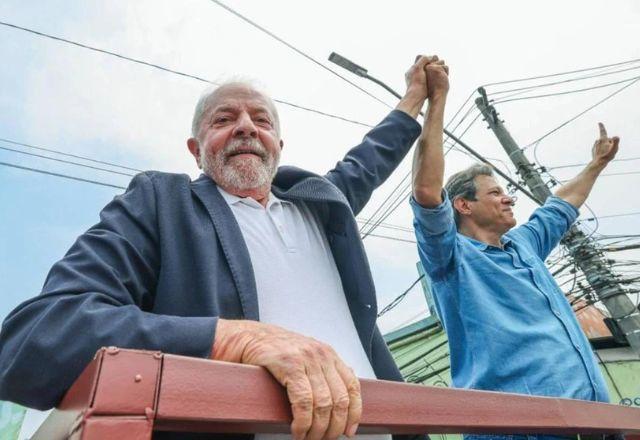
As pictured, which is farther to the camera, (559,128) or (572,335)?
(559,128)

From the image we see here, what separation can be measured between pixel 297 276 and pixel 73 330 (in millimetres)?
702

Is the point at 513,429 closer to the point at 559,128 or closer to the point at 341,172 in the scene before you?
the point at 341,172

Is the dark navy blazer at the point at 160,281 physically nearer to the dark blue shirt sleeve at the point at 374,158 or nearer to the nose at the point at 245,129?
the dark blue shirt sleeve at the point at 374,158

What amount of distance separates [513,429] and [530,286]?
1.30 meters

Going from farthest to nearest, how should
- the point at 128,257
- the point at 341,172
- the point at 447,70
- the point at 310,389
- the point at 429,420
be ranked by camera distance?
1. the point at 447,70
2. the point at 341,172
3. the point at 128,257
4. the point at 429,420
5. the point at 310,389

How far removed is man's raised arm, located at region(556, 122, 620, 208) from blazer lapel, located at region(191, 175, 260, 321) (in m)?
2.82

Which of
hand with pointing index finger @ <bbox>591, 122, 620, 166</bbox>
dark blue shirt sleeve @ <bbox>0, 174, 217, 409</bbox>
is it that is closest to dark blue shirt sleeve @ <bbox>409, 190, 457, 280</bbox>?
dark blue shirt sleeve @ <bbox>0, 174, 217, 409</bbox>

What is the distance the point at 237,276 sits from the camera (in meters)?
1.16

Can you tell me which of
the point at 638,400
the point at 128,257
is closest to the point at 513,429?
the point at 128,257

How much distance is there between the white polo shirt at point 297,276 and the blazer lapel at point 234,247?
3.1 inches

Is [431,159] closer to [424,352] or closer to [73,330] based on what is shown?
[73,330]

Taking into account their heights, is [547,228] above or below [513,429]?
above

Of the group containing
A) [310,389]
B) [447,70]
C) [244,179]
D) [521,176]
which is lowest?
[310,389]

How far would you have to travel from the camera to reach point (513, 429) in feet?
3.11
